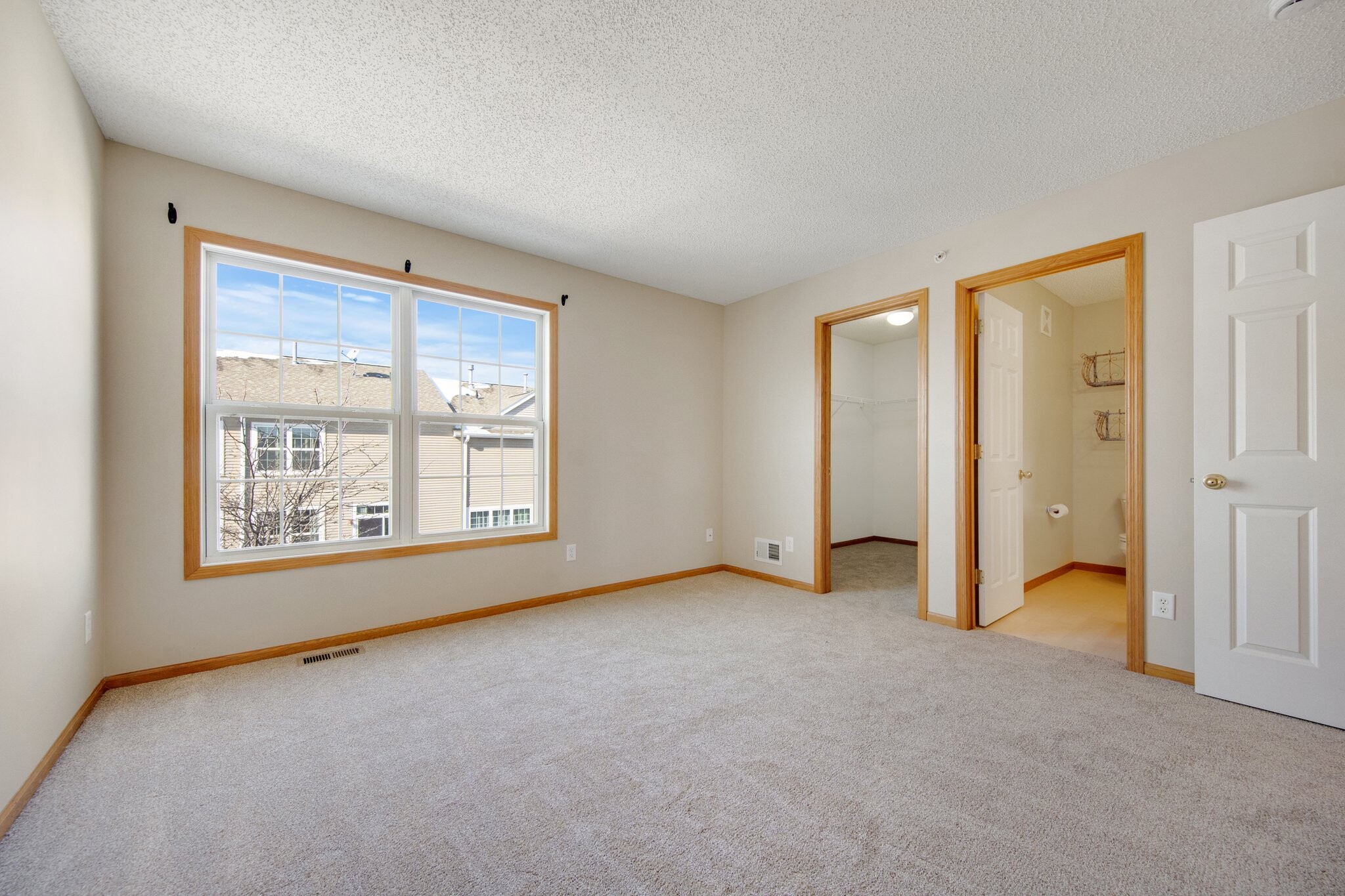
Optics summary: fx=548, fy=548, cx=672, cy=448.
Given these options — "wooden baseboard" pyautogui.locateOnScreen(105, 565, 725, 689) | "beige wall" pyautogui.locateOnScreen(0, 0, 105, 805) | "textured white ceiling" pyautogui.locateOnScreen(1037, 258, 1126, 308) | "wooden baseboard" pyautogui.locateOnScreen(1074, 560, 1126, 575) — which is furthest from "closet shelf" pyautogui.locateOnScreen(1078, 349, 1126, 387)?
"beige wall" pyautogui.locateOnScreen(0, 0, 105, 805)

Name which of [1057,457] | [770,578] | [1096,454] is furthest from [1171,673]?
[1096,454]

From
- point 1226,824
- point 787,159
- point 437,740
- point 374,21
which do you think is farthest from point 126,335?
point 1226,824

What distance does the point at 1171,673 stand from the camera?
2.56 metres

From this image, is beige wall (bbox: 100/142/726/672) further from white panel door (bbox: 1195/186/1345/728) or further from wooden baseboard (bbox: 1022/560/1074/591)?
white panel door (bbox: 1195/186/1345/728)

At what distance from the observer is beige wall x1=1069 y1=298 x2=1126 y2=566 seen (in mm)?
4949

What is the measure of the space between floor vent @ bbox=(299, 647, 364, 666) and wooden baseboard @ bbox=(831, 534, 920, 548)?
16.8 feet

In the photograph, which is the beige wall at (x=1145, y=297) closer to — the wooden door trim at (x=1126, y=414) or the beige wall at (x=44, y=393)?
the wooden door trim at (x=1126, y=414)

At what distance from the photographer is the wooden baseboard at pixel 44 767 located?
1.55 meters

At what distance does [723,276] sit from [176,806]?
4125 millimetres

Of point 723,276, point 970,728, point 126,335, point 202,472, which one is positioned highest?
point 723,276

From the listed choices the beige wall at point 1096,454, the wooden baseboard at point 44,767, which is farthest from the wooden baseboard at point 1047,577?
the wooden baseboard at point 44,767

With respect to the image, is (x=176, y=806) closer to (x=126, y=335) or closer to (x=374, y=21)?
(x=126, y=335)

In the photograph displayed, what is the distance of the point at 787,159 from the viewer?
8.71 feet

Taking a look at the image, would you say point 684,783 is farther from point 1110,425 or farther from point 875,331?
point 875,331
